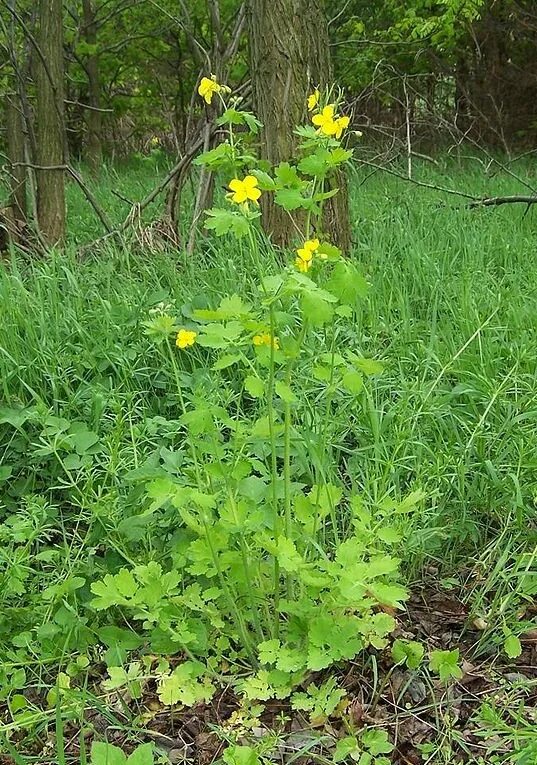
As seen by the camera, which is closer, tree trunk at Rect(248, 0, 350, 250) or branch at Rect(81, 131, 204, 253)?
tree trunk at Rect(248, 0, 350, 250)

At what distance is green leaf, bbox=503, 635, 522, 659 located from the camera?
1543 mm

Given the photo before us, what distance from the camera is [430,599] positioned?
1.78 meters

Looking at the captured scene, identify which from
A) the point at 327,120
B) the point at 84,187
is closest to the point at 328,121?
the point at 327,120

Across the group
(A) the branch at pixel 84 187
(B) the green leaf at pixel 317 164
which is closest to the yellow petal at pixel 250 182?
(B) the green leaf at pixel 317 164

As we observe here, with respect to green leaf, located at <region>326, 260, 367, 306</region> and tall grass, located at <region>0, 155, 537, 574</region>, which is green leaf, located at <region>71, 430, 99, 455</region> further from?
green leaf, located at <region>326, 260, 367, 306</region>

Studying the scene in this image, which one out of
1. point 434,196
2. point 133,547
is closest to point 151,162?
point 434,196

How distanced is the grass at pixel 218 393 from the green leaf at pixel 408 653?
→ 163 millimetres

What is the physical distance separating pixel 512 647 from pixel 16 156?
4.51 m

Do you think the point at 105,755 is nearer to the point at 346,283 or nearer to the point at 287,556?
the point at 287,556

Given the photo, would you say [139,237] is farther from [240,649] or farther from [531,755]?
[531,755]

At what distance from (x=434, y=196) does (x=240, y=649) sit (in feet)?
12.8

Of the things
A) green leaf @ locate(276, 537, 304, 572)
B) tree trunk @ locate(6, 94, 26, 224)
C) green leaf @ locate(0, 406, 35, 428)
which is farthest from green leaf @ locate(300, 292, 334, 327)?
tree trunk @ locate(6, 94, 26, 224)

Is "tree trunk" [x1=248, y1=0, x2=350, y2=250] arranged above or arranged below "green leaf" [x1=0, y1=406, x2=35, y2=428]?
above

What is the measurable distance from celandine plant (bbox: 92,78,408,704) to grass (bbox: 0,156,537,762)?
192 millimetres
